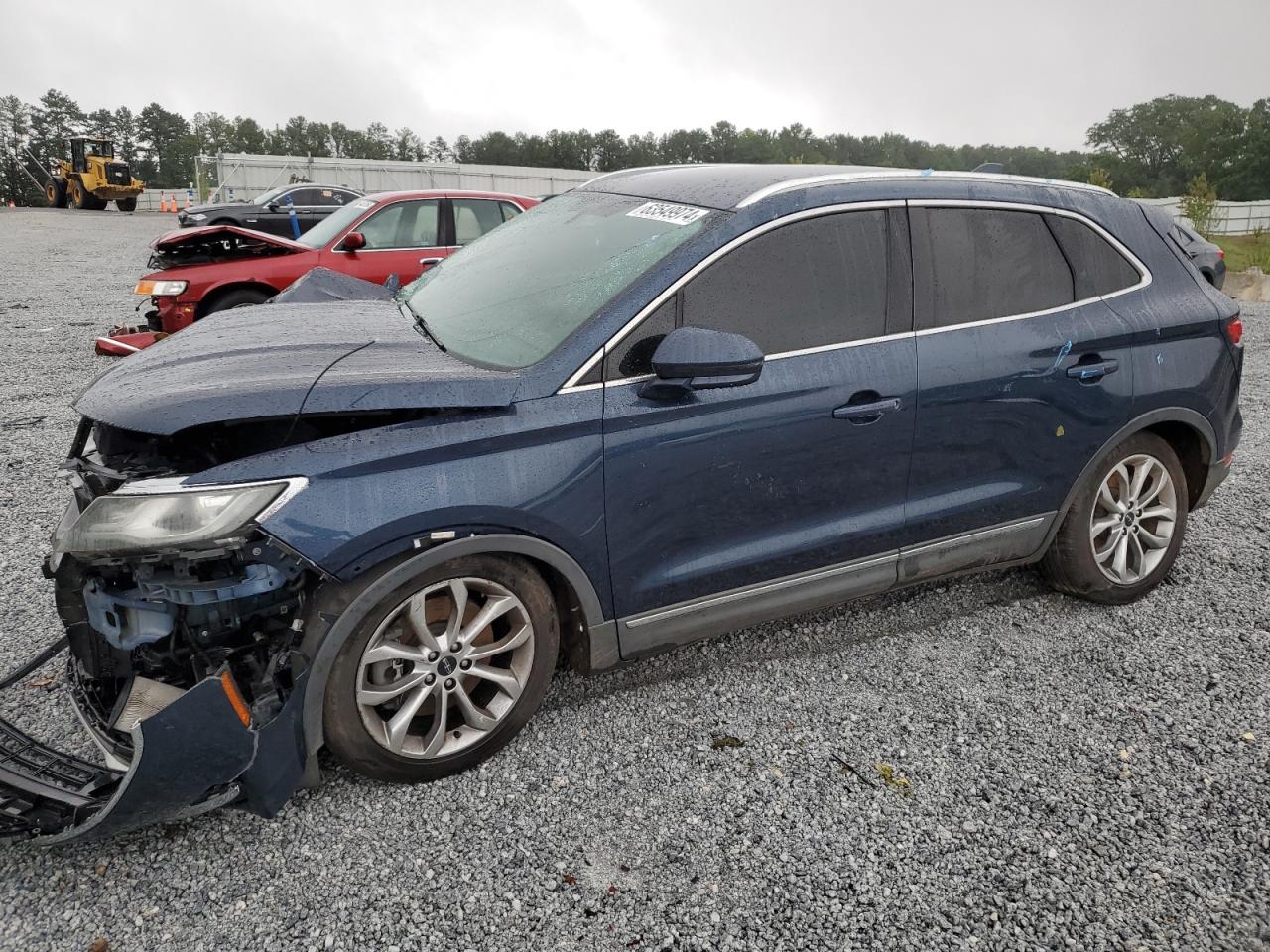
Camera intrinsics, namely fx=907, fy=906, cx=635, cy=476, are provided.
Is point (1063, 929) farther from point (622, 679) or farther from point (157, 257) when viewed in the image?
point (157, 257)

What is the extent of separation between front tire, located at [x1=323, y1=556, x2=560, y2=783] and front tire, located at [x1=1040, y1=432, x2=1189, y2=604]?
2299 mm

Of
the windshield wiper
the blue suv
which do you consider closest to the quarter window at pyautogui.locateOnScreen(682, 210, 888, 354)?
the blue suv

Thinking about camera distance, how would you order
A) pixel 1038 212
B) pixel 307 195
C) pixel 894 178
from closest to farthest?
pixel 894 178, pixel 1038 212, pixel 307 195

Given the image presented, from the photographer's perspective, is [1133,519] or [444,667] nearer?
[444,667]

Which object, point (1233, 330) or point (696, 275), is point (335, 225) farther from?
point (1233, 330)

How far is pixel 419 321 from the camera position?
3338 millimetres

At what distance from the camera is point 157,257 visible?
7906 mm

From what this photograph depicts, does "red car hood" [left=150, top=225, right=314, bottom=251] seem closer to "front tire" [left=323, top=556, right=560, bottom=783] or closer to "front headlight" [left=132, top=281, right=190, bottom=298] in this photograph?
"front headlight" [left=132, top=281, right=190, bottom=298]

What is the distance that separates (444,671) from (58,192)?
4277 centimetres

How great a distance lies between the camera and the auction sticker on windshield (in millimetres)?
3039

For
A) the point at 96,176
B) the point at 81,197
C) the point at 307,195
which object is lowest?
the point at 307,195

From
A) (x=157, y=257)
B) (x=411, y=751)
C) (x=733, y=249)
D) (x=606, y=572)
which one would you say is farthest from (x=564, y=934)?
(x=157, y=257)

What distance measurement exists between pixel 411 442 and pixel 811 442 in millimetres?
1309

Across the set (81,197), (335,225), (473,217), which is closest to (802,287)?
(473,217)
